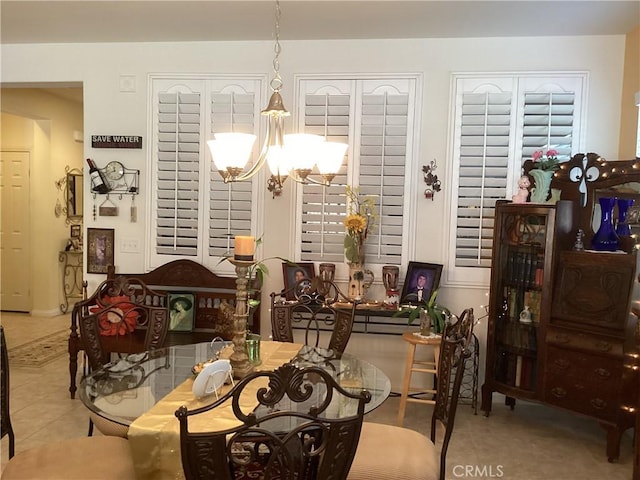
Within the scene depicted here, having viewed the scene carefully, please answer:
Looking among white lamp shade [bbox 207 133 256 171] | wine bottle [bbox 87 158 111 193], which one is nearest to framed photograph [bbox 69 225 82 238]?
wine bottle [bbox 87 158 111 193]

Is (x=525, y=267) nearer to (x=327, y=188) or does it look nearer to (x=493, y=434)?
(x=493, y=434)

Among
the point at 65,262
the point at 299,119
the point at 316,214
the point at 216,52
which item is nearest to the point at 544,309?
the point at 316,214

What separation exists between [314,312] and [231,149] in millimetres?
1487

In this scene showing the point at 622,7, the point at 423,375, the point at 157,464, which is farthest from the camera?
the point at 423,375

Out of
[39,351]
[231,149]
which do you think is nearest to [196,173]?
[231,149]

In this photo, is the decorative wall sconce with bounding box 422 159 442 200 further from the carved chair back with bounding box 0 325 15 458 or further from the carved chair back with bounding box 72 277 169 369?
the carved chair back with bounding box 0 325 15 458

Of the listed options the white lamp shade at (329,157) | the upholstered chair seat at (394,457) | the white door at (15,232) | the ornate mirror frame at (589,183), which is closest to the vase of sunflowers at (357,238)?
the ornate mirror frame at (589,183)

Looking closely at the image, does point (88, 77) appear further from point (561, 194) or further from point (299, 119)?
point (561, 194)

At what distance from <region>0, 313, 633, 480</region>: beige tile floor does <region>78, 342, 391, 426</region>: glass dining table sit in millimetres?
981

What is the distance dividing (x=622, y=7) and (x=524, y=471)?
9.32 feet

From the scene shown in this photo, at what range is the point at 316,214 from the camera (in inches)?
162

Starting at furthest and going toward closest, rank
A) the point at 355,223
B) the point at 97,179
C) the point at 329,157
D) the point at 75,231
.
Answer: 1. the point at 75,231
2. the point at 97,179
3. the point at 355,223
4. the point at 329,157

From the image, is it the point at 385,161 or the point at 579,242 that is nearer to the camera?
the point at 579,242

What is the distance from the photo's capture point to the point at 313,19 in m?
3.60
